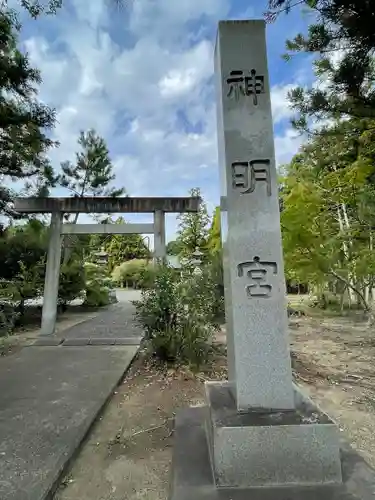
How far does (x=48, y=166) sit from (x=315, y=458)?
22.1ft

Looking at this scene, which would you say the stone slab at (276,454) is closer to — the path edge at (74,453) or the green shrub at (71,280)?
the path edge at (74,453)

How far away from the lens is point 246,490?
1.53m

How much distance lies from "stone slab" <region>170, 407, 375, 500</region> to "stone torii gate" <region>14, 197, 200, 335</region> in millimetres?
4980

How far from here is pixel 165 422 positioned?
9.28 ft

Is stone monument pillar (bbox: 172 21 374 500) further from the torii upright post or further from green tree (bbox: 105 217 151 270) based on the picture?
green tree (bbox: 105 217 151 270)

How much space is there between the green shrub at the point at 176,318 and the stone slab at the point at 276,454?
8.53 feet

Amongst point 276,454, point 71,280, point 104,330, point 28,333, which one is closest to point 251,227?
point 276,454

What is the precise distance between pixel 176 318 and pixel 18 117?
3.90m

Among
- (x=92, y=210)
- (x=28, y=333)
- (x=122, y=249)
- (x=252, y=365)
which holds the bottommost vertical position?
(x=28, y=333)

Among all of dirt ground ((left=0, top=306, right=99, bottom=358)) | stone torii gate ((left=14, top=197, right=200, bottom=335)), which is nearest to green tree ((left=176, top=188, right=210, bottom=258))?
dirt ground ((left=0, top=306, right=99, bottom=358))

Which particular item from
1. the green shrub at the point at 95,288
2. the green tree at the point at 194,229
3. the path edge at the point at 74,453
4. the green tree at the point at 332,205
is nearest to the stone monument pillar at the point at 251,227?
the path edge at the point at 74,453

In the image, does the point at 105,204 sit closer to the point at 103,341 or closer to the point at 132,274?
the point at 103,341

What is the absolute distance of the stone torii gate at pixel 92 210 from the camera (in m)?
6.87

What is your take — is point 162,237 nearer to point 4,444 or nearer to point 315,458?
point 4,444
